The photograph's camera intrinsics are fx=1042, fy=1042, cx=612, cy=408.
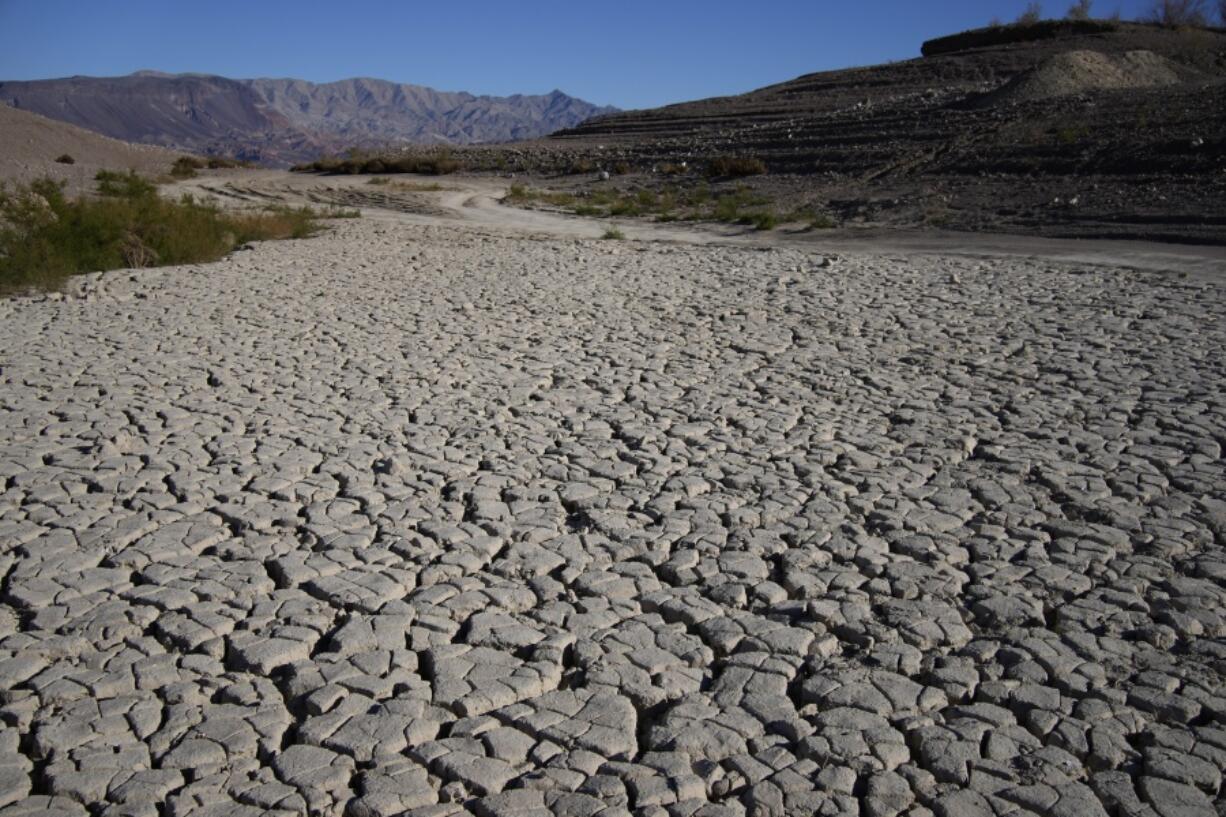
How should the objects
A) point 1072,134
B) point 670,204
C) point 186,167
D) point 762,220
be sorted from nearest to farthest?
point 762,220, point 1072,134, point 670,204, point 186,167

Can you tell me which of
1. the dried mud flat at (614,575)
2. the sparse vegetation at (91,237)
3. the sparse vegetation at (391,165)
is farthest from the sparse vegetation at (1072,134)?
the sparse vegetation at (391,165)

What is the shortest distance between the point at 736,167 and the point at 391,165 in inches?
656

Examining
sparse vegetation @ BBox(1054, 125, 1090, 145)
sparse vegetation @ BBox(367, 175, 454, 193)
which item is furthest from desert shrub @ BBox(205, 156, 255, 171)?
sparse vegetation @ BBox(1054, 125, 1090, 145)

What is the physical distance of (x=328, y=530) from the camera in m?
4.88

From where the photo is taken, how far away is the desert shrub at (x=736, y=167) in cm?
2824

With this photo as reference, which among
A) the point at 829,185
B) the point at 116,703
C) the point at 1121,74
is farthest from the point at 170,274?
the point at 1121,74

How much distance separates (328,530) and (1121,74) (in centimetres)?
3675

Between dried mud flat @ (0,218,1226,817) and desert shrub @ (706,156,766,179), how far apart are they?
20.2 m

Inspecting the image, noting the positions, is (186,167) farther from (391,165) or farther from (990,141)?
(990,141)

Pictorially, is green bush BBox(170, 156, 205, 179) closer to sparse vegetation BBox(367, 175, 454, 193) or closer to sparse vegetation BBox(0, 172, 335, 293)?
sparse vegetation BBox(367, 175, 454, 193)

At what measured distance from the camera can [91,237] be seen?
13.5m

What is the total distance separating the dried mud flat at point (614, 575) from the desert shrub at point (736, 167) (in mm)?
20151

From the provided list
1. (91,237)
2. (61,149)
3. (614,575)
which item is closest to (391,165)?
(61,149)

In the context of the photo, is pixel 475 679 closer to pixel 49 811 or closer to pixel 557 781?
pixel 557 781
